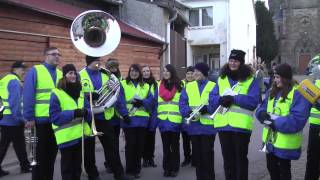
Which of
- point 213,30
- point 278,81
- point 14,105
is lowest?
point 14,105

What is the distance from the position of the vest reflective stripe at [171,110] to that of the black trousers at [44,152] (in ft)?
7.68

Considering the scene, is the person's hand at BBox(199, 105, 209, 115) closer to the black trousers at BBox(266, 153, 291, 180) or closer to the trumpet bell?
the black trousers at BBox(266, 153, 291, 180)

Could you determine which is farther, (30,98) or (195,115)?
(195,115)

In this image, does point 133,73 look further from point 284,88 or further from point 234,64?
point 284,88

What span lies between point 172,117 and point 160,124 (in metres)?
0.27

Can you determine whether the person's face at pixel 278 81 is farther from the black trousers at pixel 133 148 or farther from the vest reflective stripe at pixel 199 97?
the black trousers at pixel 133 148

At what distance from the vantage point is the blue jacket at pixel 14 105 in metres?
8.91

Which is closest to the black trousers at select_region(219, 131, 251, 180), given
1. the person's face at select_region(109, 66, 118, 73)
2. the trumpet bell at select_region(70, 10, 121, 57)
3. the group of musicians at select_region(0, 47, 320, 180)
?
the group of musicians at select_region(0, 47, 320, 180)

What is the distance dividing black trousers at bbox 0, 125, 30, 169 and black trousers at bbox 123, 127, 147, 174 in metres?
2.09

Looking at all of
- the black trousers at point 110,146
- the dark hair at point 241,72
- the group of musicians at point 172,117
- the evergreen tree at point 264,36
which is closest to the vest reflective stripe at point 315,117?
the group of musicians at point 172,117

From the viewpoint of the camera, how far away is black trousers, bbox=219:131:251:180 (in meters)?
6.36

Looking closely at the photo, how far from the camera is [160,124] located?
8.60 metres

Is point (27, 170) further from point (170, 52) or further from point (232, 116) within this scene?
point (170, 52)

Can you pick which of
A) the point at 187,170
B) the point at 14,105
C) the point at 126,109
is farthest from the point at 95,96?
the point at 187,170
